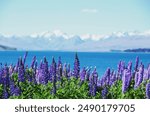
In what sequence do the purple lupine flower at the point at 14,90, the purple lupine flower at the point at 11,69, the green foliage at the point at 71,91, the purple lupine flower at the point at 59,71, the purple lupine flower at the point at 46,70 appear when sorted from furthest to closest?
the purple lupine flower at the point at 11,69, the purple lupine flower at the point at 59,71, the purple lupine flower at the point at 46,70, the green foliage at the point at 71,91, the purple lupine flower at the point at 14,90

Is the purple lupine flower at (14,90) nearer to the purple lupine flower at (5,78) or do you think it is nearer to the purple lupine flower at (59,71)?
the purple lupine flower at (5,78)

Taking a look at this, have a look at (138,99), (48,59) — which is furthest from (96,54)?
(138,99)

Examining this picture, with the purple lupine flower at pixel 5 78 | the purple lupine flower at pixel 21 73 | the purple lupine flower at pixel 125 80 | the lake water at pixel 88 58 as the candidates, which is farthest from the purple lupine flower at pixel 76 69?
the purple lupine flower at pixel 5 78

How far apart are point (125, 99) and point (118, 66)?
167 cm

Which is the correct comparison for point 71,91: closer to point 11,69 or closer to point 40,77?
point 40,77

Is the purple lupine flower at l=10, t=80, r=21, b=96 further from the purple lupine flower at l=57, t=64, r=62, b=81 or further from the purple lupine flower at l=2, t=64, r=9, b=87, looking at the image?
the purple lupine flower at l=57, t=64, r=62, b=81

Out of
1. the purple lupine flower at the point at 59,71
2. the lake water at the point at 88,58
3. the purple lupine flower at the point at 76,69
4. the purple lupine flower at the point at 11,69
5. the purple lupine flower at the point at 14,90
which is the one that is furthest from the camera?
the lake water at the point at 88,58

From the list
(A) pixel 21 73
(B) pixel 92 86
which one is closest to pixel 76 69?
(B) pixel 92 86

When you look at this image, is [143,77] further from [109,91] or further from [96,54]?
[96,54]

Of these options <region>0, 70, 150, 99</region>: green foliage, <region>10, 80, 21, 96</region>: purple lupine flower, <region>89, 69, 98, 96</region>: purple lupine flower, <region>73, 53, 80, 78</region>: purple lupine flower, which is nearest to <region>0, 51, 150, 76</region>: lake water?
<region>73, 53, 80, 78</region>: purple lupine flower

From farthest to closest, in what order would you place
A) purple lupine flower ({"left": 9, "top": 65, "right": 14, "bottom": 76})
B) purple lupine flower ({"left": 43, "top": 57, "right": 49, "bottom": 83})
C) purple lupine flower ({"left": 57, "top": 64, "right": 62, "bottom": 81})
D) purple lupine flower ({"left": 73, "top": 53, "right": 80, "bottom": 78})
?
purple lupine flower ({"left": 9, "top": 65, "right": 14, "bottom": 76}) → purple lupine flower ({"left": 57, "top": 64, "right": 62, "bottom": 81}) → purple lupine flower ({"left": 73, "top": 53, "right": 80, "bottom": 78}) → purple lupine flower ({"left": 43, "top": 57, "right": 49, "bottom": 83})

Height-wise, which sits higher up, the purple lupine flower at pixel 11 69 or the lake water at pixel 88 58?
the lake water at pixel 88 58

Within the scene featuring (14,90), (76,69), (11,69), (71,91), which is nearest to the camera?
(14,90)

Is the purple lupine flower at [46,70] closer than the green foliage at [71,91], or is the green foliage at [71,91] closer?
the green foliage at [71,91]
